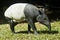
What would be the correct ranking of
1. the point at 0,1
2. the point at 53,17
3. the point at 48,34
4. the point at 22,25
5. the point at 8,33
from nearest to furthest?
the point at 48,34
the point at 8,33
the point at 22,25
the point at 53,17
the point at 0,1

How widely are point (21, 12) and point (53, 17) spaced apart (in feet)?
16.5

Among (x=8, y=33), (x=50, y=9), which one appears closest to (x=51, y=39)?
(x=8, y=33)

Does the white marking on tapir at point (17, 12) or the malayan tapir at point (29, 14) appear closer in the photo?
the malayan tapir at point (29, 14)

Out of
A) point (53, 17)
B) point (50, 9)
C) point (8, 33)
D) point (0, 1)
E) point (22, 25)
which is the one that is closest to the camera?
point (8, 33)

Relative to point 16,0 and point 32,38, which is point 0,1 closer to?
point 16,0

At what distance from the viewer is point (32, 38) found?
8.05 m

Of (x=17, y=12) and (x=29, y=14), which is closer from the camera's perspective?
(x=29, y=14)

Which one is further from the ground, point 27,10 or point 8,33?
point 27,10

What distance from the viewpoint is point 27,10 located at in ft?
26.8

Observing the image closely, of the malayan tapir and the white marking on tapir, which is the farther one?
the white marking on tapir

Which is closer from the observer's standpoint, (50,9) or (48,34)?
(48,34)

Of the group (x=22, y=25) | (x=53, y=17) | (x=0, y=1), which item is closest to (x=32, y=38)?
(x=22, y=25)

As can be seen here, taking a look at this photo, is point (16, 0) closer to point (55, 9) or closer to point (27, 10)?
point (55, 9)

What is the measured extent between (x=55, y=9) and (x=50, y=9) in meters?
0.32
